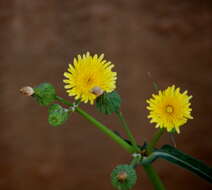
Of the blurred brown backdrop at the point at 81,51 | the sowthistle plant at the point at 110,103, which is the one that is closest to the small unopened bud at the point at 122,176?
the sowthistle plant at the point at 110,103

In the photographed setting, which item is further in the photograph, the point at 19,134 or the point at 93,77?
the point at 19,134

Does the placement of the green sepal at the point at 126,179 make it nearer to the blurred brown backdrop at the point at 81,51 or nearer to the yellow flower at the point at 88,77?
the yellow flower at the point at 88,77

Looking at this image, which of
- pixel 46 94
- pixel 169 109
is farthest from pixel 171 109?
pixel 46 94

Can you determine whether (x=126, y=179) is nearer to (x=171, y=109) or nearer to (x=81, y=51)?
(x=171, y=109)

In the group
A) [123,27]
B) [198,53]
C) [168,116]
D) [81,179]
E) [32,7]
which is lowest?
[168,116]

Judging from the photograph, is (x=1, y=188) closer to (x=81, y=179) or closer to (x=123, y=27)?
(x=81, y=179)

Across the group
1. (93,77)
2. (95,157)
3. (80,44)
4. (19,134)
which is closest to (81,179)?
(95,157)

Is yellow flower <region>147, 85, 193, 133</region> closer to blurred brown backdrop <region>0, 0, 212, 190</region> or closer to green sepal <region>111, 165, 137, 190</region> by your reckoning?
green sepal <region>111, 165, 137, 190</region>
